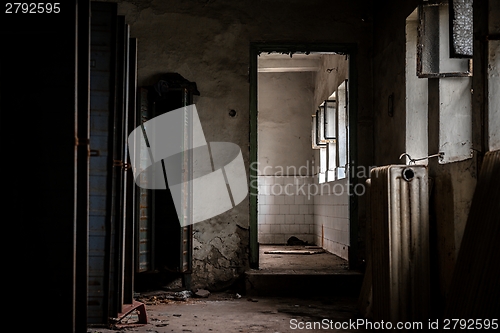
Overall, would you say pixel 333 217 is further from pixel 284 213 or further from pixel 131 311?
pixel 131 311

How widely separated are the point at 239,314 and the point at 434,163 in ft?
6.97

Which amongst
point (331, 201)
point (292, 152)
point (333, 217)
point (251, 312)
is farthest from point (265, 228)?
point (251, 312)

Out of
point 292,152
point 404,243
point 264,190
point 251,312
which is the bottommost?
point 251,312

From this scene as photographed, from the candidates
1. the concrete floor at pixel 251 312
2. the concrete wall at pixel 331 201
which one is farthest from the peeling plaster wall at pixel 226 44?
the concrete wall at pixel 331 201

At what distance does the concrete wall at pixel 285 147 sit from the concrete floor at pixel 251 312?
14.3 feet

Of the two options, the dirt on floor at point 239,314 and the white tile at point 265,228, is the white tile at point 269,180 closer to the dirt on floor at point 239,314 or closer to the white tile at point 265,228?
the white tile at point 265,228

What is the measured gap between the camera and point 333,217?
892 cm

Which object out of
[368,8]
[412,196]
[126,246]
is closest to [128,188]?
[126,246]

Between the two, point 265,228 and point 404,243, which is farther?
point 265,228

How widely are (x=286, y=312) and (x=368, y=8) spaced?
346 cm

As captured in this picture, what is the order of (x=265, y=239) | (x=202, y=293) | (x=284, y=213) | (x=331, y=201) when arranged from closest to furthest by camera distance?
(x=202, y=293), (x=331, y=201), (x=265, y=239), (x=284, y=213)
